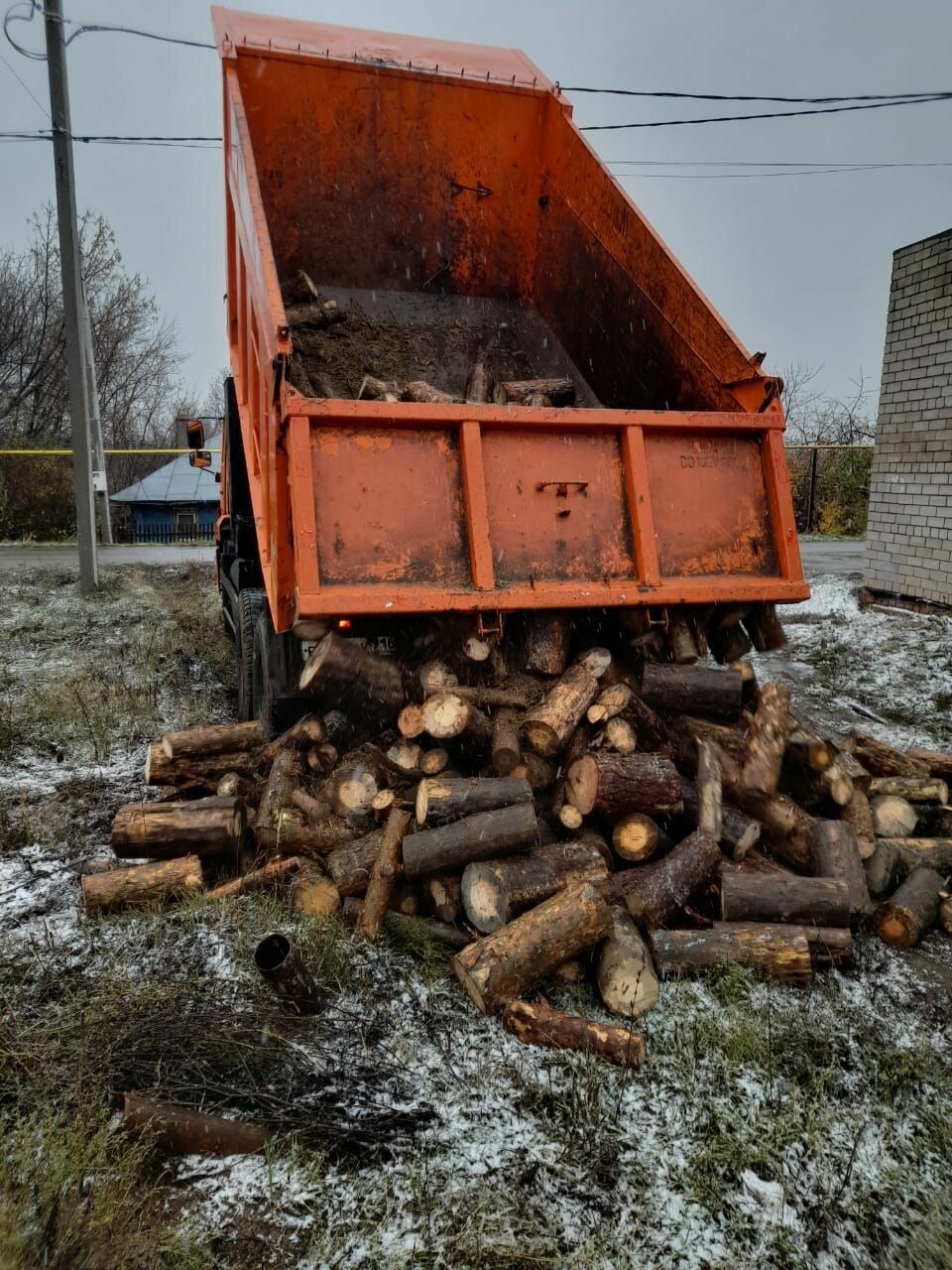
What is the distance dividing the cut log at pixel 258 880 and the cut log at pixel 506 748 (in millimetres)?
922

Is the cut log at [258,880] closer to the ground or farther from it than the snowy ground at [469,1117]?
farther from it

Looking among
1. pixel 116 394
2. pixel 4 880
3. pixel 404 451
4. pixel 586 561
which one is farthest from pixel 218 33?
pixel 116 394

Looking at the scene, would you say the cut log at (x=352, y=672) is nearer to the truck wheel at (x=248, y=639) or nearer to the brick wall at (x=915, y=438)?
the truck wheel at (x=248, y=639)

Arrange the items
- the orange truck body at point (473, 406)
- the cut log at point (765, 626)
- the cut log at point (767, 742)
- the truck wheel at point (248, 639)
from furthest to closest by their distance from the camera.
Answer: the truck wheel at point (248, 639), the cut log at point (765, 626), the cut log at point (767, 742), the orange truck body at point (473, 406)

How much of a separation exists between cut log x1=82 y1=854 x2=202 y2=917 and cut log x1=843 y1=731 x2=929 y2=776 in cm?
320

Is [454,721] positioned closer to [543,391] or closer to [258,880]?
[258,880]

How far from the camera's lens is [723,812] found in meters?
3.63

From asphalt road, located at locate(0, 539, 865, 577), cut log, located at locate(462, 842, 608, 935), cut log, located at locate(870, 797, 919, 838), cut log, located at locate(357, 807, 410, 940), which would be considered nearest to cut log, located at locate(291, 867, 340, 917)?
cut log, located at locate(357, 807, 410, 940)

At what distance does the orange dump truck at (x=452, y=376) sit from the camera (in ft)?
11.7

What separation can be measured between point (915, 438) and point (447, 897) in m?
7.68

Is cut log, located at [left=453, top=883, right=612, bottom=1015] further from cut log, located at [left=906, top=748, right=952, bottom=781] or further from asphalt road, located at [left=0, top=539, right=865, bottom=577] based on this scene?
asphalt road, located at [left=0, top=539, right=865, bottom=577]

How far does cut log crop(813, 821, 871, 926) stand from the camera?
3.33m

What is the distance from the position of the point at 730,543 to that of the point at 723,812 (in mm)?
1246

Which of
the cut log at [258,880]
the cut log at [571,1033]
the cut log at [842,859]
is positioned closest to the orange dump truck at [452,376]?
the cut log at [258,880]
